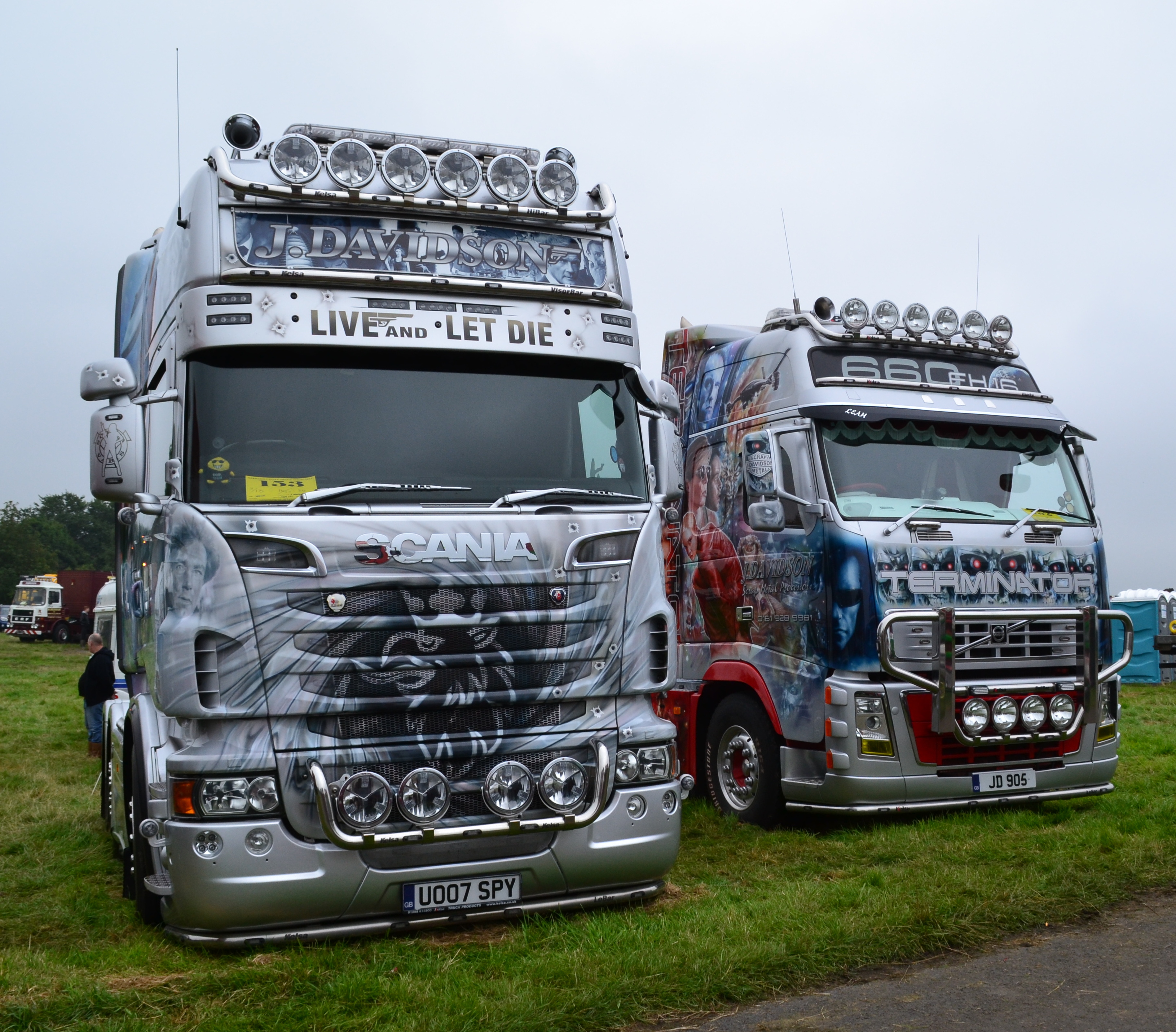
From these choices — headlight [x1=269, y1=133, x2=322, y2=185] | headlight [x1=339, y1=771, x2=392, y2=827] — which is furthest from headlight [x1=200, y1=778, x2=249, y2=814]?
headlight [x1=269, y1=133, x2=322, y2=185]

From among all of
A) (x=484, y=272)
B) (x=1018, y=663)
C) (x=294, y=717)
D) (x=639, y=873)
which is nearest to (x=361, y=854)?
(x=294, y=717)

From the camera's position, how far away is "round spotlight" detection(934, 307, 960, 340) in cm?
952

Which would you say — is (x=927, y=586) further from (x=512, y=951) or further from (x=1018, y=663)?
(x=512, y=951)

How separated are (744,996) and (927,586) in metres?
3.99

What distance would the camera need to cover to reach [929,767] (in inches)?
331

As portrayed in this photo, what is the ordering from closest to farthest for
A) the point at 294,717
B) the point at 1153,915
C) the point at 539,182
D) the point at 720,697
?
the point at 294,717 < the point at 1153,915 < the point at 539,182 < the point at 720,697

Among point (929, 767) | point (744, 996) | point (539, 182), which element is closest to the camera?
point (744, 996)

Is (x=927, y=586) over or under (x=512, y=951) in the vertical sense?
over

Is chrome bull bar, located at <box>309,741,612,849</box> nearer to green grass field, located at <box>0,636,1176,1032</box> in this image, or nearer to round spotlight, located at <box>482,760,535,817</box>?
round spotlight, located at <box>482,760,535,817</box>

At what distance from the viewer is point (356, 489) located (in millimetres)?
5828

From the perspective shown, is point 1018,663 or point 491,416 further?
point 1018,663

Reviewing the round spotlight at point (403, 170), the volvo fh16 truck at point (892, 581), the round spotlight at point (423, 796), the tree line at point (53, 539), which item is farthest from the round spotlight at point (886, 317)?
the tree line at point (53, 539)

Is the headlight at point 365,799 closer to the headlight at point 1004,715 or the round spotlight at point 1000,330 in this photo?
the headlight at point 1004,715

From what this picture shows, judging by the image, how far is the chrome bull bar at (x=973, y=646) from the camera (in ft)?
26.9
